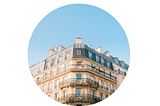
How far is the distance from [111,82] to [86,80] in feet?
16.0

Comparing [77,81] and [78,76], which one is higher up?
[78,76]

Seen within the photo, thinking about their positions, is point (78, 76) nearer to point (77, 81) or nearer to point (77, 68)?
point (77, 81)

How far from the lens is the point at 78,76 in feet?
58.3

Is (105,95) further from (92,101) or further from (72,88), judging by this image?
(72,88)

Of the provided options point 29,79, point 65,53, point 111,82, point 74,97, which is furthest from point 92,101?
point 29,79

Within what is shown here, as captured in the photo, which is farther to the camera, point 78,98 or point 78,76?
point 78,76

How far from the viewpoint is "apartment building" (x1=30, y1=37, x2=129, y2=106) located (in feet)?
55.8

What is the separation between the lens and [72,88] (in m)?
17.0

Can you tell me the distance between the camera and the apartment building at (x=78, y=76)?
17.0 meters

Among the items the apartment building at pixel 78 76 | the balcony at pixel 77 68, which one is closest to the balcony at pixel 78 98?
the apartment building at pixel 78 76

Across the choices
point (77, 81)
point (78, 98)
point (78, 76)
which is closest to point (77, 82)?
point (77, 81)

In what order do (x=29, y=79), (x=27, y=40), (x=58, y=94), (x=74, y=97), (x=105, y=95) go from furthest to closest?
(x=105, y=95), (x=58, y=94), (x=74, y=97), (x=27, y=40), (x=29, y=79)

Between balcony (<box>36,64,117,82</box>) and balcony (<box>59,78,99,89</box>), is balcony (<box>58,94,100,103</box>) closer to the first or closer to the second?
balcony (<box>59,78,99,89</box>)

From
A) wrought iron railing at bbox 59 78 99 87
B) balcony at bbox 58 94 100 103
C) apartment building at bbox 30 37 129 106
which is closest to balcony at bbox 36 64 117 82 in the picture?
apartment building at bbox 30 37 129 106
